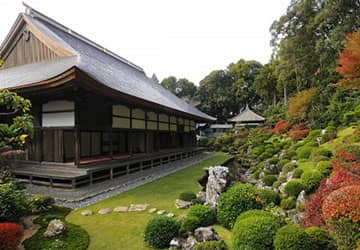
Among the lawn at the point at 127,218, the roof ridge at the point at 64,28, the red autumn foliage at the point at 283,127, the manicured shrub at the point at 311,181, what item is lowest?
the lawn at the point at 127,218

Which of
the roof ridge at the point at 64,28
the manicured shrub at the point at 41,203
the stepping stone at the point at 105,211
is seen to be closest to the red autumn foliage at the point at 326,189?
the stepping stone at the point at 105,211

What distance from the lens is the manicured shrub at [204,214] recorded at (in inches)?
164

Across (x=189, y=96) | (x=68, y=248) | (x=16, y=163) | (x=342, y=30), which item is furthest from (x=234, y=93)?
(x=68, y=248)

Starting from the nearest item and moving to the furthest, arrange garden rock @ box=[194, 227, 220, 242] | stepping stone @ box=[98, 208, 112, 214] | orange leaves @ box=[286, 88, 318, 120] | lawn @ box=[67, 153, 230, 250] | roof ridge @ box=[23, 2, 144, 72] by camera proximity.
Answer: garden rock @ box=[194, 227, 220, 242]
lawn @ box=[67, 153, 230, 250]
stepping stone @ box=[98, 208, 112, 214]
roof ridge @ box=[23, 2, 144, 72]
orange leaves @ box=[286, 88, 318, 120]

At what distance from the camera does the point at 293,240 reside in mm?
2840

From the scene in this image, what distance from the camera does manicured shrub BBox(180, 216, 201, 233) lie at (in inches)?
153

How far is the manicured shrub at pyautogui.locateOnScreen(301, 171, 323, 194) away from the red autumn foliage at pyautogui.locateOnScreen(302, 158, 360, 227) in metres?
0.15

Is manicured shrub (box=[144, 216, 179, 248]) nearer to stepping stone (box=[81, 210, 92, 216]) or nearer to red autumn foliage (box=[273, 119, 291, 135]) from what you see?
stepping stone (box=[81, 210, 92, 216])

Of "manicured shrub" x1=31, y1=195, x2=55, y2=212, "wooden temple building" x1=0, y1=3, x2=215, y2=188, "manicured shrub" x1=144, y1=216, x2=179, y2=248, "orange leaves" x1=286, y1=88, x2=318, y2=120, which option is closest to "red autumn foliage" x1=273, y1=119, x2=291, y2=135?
"orange leaves" x1=286, y1=88, x2=318, y2=120

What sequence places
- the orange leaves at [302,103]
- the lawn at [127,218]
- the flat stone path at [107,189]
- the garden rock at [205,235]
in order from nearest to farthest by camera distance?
the garden rock at [205,235], the lawn at [127,218], the flat stone path at [107,189], the orange leaves at [302,103]

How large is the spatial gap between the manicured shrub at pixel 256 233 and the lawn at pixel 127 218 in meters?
0.54

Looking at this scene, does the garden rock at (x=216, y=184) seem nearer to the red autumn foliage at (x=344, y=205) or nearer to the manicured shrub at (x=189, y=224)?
the manicured shrub at (x=189, y=224)

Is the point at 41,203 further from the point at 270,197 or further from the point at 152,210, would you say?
the point at 270,197

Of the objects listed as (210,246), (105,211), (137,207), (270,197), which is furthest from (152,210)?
(270,197)
